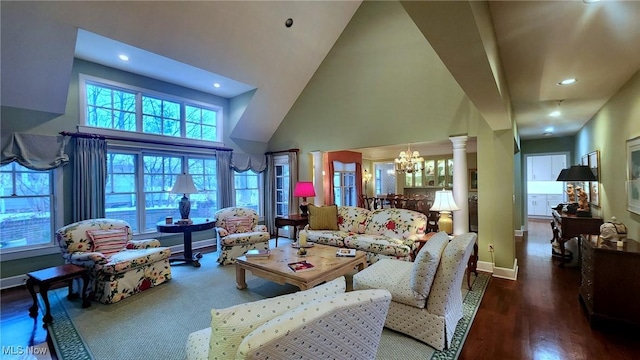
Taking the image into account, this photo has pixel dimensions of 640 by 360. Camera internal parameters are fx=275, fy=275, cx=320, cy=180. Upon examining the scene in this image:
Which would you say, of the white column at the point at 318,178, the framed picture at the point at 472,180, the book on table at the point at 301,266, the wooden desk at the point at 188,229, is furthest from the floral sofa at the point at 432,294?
the framed picture at the point at 472,180

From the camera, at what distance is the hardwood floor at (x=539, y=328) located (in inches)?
87.7

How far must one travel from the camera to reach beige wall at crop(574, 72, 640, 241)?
3085 millimetres

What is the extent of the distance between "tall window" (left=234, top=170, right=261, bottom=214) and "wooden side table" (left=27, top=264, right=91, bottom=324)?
3.70 metres

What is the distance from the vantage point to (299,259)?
3.37 metres

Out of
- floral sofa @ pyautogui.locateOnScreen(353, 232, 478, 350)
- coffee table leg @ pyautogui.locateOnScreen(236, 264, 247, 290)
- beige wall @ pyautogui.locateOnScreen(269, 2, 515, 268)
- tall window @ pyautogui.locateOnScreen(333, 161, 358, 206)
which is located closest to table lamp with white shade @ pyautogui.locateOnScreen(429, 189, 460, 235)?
beige wall @ pyautogui.locateOnScreen(269, 2, 515, 268)

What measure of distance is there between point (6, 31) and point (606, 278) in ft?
22.5

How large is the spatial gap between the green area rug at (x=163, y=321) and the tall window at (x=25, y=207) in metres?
1.16

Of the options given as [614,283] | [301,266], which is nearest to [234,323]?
[301,266]

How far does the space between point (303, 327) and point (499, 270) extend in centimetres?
412

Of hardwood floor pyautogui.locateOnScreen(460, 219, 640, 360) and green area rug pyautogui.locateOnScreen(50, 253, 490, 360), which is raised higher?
green area rug pyautogui.locateOnScreen(50, 253, 490, 360)

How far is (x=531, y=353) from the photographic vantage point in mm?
2225

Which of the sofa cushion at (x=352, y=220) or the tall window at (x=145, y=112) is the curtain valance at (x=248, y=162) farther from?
the sofa cushion at (x=352, y=220)

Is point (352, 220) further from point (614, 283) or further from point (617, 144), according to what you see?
point (617, 144)

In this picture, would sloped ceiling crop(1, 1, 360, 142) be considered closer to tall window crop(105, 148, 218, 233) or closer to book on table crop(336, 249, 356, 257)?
tall window crop(105, 148, 218, 233)
